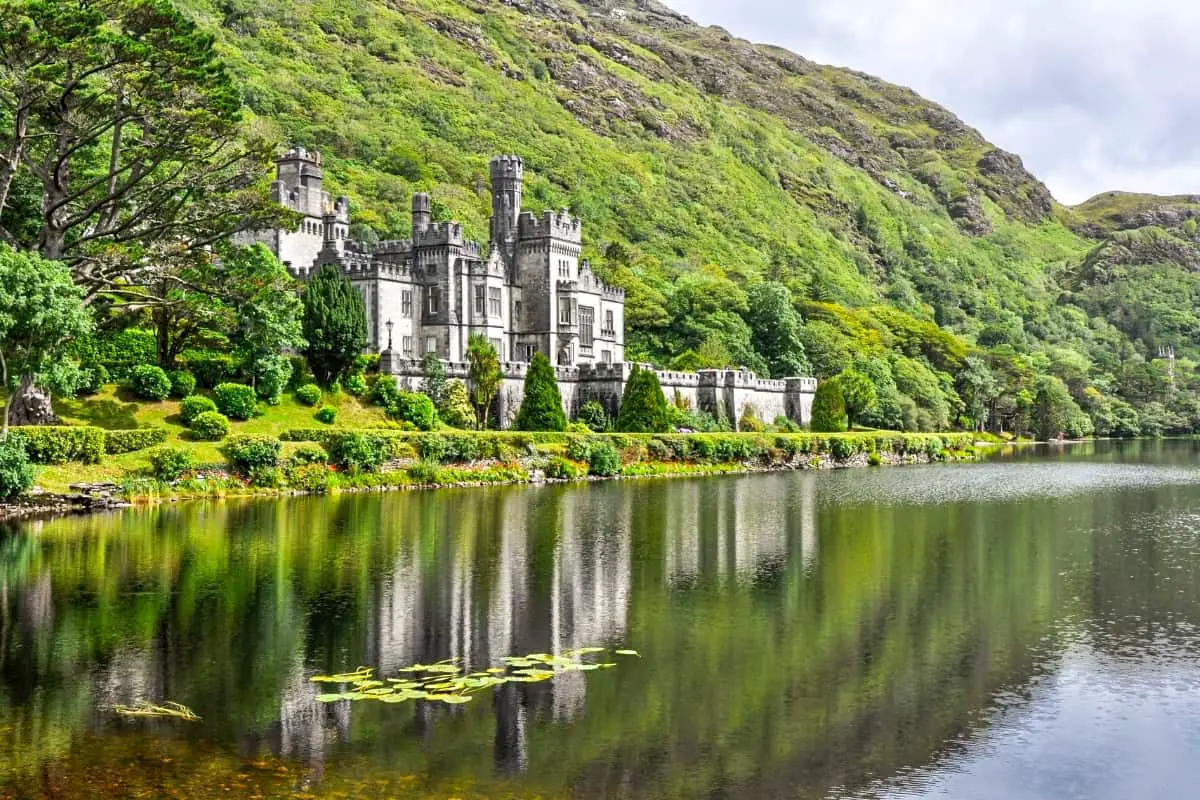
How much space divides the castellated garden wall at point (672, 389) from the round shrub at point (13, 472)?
28575 millimetres

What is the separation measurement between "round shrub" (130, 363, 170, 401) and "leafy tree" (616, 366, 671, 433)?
28.0 metres

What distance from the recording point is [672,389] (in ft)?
264

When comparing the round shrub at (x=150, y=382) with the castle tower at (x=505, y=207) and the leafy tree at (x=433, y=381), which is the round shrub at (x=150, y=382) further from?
the castle tower at (x=505, y=207)

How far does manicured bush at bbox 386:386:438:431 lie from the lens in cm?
6444

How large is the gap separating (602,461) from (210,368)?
807 inches

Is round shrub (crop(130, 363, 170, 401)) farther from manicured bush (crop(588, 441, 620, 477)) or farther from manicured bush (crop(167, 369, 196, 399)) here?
manicured bush (crop(588, 441, 620, 477))

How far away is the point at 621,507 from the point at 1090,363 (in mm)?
145465

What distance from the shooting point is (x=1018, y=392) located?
427ft

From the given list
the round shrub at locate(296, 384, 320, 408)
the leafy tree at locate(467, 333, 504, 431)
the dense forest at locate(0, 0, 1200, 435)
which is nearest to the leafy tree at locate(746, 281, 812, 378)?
the dense forest at locate(0, 0, 1200, 435)

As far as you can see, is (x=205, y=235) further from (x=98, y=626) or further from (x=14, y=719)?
(x=14, y=719)

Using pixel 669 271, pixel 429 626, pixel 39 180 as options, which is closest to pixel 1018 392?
pixel 669 271

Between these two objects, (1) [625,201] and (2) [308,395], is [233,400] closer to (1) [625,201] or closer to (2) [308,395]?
(2) [308,395]

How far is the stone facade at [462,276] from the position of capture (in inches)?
3046

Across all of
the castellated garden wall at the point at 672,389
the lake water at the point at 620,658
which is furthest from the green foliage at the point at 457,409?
the lake water at the point at 620,658
